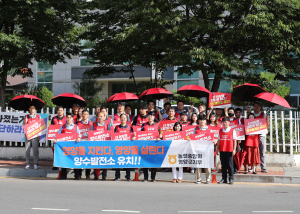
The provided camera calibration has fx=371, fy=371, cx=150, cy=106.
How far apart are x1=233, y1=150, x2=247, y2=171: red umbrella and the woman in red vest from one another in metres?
0.11

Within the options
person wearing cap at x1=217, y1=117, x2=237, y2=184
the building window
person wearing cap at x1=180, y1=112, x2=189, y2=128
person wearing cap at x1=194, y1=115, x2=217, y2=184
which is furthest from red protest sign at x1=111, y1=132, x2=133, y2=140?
the building window

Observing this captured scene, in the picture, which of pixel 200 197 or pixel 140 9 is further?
pixel 140 9

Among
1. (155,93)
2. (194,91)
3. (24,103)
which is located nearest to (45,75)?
(24,103)

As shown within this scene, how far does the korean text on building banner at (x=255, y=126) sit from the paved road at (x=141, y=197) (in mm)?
1784

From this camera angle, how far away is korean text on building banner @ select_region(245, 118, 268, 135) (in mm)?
10797

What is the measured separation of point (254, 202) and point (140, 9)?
8.98 metres

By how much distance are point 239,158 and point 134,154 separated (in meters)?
3.20

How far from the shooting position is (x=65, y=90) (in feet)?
134

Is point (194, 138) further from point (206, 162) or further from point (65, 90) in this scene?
point (65, 90)

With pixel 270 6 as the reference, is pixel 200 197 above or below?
below

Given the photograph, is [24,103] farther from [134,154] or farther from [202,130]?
[202,130]

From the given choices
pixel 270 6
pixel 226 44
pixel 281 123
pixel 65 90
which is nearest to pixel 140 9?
pixel 226 44

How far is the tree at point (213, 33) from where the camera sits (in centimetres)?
1305

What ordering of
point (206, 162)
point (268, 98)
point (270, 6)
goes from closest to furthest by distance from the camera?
point (206, 162) → point (268, 98) → point (270, 6)
